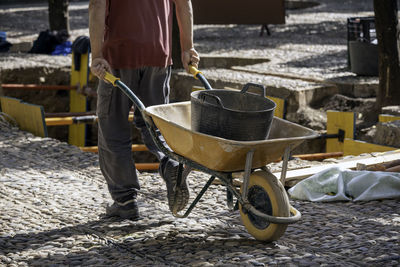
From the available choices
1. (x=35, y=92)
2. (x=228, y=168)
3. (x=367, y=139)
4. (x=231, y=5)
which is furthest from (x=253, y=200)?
(x=231, y=5)

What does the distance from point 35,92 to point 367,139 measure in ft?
19.9

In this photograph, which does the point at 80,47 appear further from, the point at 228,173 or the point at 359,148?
the point at 228,173

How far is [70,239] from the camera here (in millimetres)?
4730

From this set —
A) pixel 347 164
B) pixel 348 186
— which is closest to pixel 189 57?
pixel 348 186

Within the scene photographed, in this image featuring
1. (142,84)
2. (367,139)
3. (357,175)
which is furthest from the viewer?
(367,139)

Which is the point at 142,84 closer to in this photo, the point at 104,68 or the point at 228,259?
the point at 104,68

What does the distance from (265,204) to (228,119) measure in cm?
58

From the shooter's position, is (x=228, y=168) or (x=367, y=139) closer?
(x=228, y=168)

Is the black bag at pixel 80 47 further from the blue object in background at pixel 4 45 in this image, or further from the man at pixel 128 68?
the man at pixel 128 68

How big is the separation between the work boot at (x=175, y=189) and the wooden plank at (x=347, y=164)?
1.38 meters

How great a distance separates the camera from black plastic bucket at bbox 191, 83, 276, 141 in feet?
13.6

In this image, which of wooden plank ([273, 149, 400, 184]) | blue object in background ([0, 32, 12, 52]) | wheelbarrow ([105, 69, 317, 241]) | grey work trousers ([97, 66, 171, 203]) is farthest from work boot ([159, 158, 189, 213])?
blue object in background ([0, 32, 12, 52])

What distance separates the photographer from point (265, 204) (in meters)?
4.25

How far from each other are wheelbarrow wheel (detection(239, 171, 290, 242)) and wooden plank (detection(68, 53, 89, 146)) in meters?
6.99
